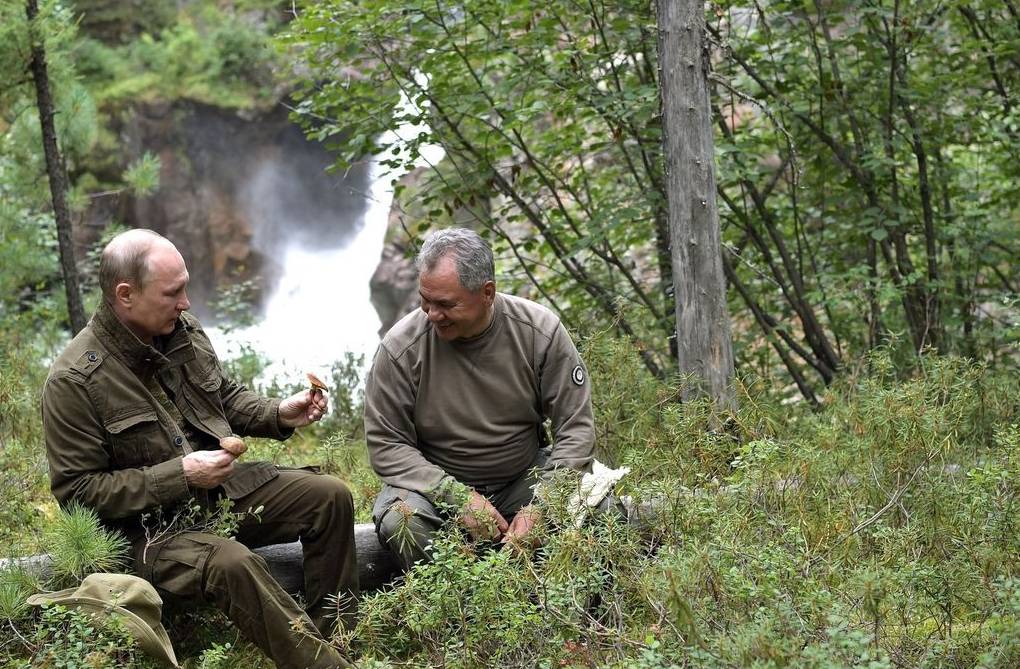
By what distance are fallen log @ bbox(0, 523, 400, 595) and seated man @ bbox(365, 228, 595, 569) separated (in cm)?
25

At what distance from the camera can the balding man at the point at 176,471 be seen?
371 centimetres

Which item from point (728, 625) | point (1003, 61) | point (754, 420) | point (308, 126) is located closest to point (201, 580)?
point (728, 625)

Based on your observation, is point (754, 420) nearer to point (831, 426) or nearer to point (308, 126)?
point (831, 426)

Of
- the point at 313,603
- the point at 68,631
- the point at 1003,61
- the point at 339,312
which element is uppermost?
the point at 1003,61

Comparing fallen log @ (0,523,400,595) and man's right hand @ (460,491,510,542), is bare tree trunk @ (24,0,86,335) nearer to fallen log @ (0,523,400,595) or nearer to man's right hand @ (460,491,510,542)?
fallen log @ (0,523,400,595)

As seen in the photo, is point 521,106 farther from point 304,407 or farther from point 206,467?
point 206,467

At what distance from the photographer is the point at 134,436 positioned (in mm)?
3873

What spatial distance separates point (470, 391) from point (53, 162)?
4179mm

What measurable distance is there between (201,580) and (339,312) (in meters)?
14.3

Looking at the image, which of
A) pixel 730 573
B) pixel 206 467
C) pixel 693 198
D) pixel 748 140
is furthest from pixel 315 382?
pixel 748 140

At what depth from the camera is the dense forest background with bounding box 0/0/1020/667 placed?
3393 millimetres

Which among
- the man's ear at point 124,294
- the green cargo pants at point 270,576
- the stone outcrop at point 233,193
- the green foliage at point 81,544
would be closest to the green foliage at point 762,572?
the green cargo pants at point 270,576

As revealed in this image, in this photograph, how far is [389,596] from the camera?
348cm

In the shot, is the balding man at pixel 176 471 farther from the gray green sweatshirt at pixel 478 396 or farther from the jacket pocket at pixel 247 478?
the gray green sweatshirt at pixel 478 396
